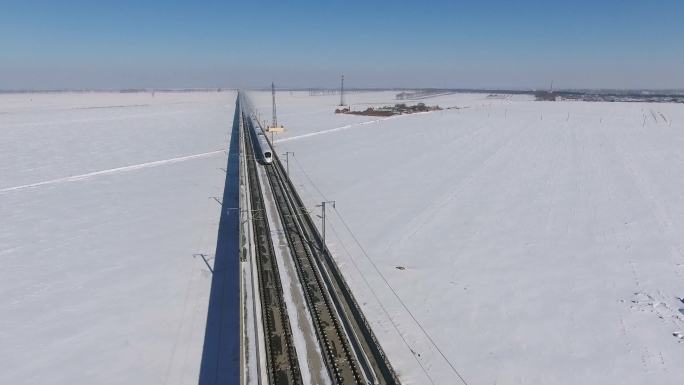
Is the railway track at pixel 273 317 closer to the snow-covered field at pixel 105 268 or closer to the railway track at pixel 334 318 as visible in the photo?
the railway track at pixel 334 318

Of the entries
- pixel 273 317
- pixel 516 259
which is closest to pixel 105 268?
pixel 273 317

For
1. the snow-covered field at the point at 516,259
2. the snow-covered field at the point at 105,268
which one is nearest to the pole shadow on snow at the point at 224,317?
the snow-covered field at the point at 105,268

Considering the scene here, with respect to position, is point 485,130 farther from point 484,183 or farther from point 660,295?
point 660,295

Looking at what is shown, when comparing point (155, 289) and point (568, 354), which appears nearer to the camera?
point (568, 354)

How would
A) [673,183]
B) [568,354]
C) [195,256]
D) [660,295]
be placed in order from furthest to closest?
[673,183], [195,256], [660,295], [568,354]

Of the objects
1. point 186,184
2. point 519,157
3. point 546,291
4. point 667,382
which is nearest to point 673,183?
point 519,157

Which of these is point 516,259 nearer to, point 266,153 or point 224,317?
point 224,317

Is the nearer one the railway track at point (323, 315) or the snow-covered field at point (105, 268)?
the railway track at point (323, 315)
